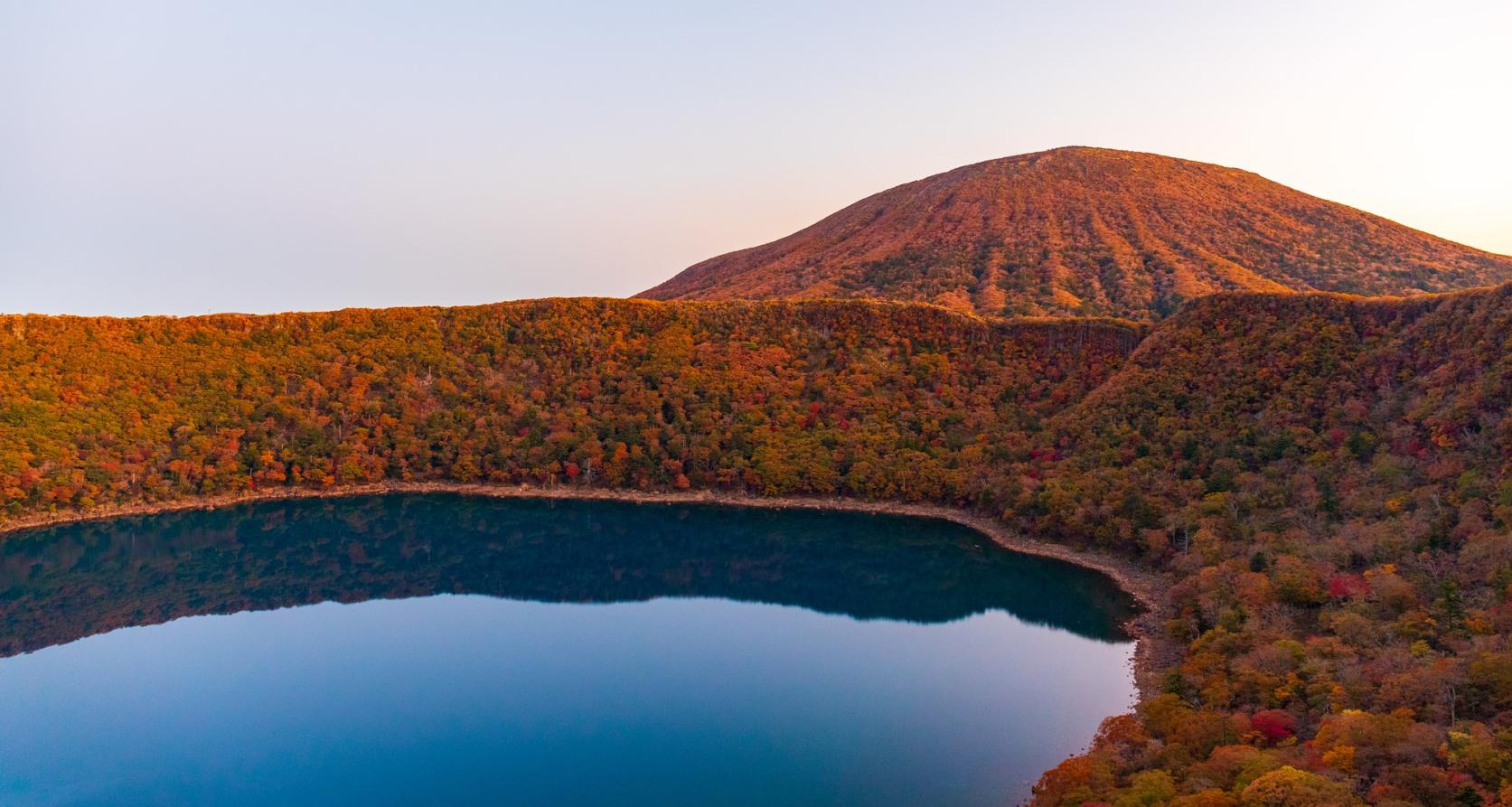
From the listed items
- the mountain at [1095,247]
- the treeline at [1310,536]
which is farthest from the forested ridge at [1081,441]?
the mountain at [1095,247]

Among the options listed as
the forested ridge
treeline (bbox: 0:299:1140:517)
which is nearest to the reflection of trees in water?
treeline (bbox: 0:299:1140:517)

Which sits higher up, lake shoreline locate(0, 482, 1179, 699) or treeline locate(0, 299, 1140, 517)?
treeline locate(0, 299, 1140, 517)

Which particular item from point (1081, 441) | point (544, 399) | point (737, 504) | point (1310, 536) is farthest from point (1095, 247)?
point (1310, 536)

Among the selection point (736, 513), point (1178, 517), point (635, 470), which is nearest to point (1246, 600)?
point (1178, 517)

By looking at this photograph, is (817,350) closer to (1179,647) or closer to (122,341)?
(1179,647)

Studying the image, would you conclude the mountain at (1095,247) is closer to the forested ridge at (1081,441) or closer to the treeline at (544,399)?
the treeline at (544,399)

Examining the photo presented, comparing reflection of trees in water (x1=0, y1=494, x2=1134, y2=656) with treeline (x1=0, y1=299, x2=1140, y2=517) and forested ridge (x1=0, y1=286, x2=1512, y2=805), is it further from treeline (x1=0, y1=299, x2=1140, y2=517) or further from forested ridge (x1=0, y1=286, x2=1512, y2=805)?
forested ridge (x1=0, y1=286, x2=1512, y2=805)

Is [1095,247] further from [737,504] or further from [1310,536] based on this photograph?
[1310,536]

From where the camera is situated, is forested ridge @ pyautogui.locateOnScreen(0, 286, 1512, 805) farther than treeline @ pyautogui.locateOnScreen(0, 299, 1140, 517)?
No
